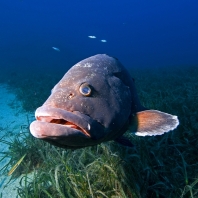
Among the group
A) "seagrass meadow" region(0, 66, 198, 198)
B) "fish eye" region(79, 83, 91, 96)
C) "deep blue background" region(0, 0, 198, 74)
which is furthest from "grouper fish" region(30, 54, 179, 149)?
"deep blue background" region(0, 0, 198, 74)

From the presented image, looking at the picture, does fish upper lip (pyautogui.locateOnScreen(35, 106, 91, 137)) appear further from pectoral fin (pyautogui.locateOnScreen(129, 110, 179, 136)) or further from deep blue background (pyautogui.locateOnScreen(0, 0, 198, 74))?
deep blue background (pyautogui.locateOnScreen(0, 0, 198, 74))

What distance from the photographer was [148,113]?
290 centimetres

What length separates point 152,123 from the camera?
106 inches

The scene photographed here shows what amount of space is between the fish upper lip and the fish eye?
13.1 inches

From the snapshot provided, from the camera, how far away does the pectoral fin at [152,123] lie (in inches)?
99.0

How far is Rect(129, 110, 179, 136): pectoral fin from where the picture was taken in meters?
2.51

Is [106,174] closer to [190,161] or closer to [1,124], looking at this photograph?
[190,161]

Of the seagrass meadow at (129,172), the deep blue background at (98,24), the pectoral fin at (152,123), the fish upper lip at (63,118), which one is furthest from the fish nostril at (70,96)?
the deep blue background at (98,24)

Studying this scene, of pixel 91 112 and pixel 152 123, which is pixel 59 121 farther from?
pixel 152 123

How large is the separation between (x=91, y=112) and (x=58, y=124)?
1.41 ft

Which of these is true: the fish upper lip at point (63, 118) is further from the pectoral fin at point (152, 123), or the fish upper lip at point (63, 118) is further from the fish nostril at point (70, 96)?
the pectoral fin at point (152, 123)

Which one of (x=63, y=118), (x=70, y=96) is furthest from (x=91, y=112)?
(x=63, y=118)

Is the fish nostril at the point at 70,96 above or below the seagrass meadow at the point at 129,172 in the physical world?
above

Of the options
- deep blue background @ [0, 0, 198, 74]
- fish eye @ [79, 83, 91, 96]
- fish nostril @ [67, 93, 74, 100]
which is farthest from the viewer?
A: deep blue background @ [0, 0, 198, 74]
